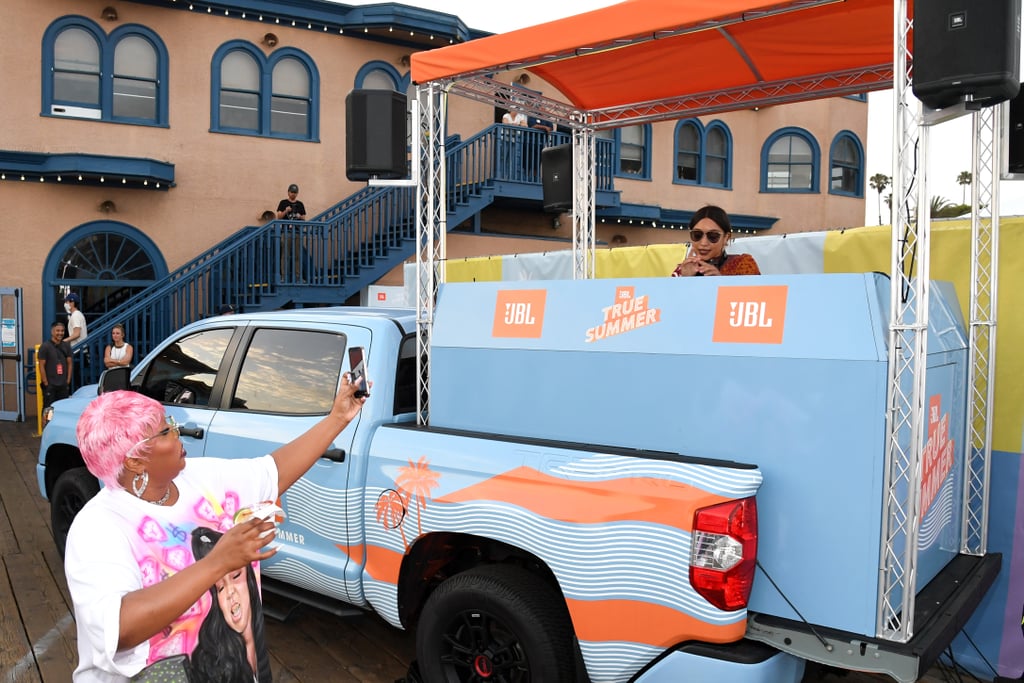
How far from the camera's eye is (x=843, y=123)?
21734mm

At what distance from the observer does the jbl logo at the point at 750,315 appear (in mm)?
3057

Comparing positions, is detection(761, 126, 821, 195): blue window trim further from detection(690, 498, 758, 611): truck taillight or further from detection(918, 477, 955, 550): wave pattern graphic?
detection(690, 498, 758, 611): truck taillight

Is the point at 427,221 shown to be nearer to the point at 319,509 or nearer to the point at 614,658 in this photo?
the point at 319,509

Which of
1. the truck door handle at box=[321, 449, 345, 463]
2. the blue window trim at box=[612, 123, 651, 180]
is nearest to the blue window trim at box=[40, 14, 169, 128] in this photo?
the blue window trim at box=[612, 123, 651, 180]

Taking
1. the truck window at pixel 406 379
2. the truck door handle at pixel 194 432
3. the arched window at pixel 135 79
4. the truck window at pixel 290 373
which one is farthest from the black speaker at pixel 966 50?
the arched window at pixel 135 79

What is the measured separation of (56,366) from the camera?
11.8 meters

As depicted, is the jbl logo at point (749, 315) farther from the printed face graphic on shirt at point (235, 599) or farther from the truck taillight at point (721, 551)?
the printed face graphic on shirt at point (235, 599)

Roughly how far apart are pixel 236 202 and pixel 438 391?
12.6 m

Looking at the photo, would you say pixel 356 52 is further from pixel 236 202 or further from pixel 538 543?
pixel 538 543

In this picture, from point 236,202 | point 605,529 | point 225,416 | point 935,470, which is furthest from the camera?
point 236,202

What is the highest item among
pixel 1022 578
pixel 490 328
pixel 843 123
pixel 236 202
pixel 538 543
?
pixel 843 123

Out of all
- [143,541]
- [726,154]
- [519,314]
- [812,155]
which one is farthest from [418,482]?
[812,155]

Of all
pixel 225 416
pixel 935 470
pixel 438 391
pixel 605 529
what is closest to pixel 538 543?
pixel 605 529

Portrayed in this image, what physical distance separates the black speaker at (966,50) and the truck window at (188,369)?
3.76 meters
